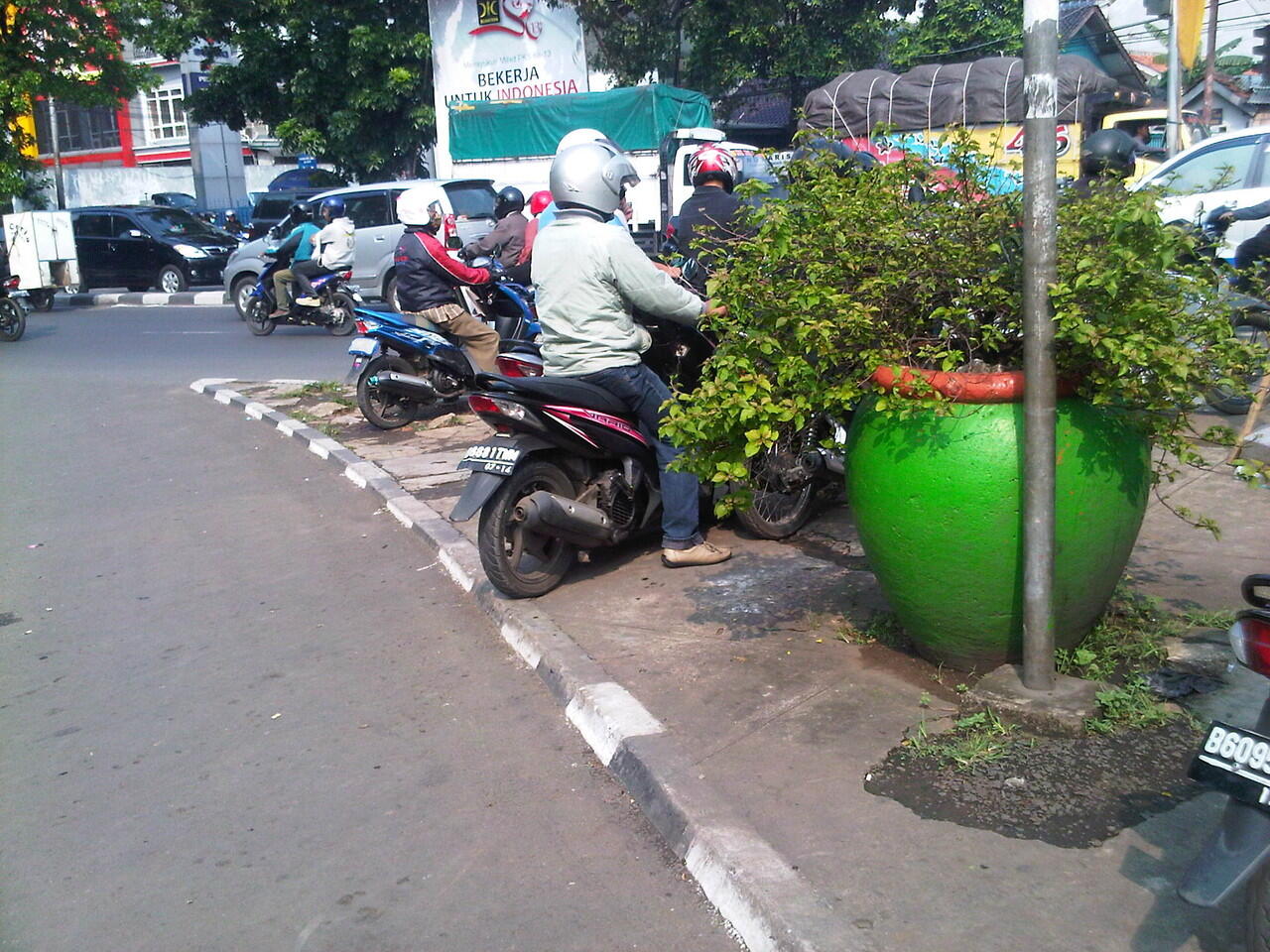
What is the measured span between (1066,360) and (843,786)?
148cm

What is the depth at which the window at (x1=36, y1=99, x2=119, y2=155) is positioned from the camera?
153 ft

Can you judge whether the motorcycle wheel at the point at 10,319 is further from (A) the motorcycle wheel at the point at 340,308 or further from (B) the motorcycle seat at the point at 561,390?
(B) the motorcycle seat at the point at 561,390

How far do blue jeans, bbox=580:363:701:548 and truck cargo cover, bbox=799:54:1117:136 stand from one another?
13500mm

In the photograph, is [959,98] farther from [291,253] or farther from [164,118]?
[164,118]

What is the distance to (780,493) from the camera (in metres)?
5.91

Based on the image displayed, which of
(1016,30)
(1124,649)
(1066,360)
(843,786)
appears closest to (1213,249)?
(1066,360)

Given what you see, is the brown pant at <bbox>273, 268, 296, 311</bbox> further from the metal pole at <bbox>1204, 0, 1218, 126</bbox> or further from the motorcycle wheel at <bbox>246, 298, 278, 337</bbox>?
the metal pole at <bbox>1204, 0, 1218, 126</bbox>

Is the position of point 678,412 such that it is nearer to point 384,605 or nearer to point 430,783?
point 430,783

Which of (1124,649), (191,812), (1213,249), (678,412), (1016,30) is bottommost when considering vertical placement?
(191,812)

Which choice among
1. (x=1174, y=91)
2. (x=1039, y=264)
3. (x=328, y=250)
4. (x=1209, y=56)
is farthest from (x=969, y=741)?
(x=1209, y=56)

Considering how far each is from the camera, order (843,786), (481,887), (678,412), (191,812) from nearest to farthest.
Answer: (481,887) → (843,786) → (191,812) → (678,412)

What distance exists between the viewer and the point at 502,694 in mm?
4602

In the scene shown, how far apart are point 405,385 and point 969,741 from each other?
6.41 metres

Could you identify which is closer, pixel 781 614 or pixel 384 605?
pixel 781 614
